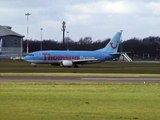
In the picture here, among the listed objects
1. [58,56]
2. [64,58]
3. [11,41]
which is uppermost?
[11,41]

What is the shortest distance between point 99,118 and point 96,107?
9.69ft

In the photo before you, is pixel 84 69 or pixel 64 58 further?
pixel 64 58

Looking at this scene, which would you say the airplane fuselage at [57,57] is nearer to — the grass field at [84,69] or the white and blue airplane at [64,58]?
the white and blue airplane at [64,58]

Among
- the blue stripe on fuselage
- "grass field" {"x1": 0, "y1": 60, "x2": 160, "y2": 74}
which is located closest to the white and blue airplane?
the blue stripe on fuselage

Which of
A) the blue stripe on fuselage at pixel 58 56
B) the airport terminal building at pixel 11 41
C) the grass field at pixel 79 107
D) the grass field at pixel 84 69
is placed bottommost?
the grass field at pixel 84 69

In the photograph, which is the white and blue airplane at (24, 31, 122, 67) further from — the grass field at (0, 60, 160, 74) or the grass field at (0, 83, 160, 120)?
the grass field at (0, 83, 160, 120)

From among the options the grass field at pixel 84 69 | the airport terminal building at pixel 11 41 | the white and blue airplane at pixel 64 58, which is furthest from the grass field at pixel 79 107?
the airport terminal building at pixel 11 41

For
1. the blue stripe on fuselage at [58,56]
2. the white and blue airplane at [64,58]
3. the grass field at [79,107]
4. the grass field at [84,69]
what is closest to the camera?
the grass field at [79,107]

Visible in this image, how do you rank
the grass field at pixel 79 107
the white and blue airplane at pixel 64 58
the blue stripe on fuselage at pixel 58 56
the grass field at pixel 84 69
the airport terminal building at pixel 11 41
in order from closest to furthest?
the grass field at pixel 79 107
the grass field at pixel 84 69
the white and blue airplane at pixel 64 58
the blue stripe on fuselage at pixel 58 56
the airport terminal building at pixel 11 41

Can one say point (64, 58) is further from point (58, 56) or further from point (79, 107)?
point (79, 107)

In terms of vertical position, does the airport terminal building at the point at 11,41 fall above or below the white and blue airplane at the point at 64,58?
above

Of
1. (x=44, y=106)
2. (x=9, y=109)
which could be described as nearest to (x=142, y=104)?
(x=44, y=106)

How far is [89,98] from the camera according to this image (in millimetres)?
22500

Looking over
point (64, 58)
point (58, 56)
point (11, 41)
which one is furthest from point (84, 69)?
point (11, 41)
